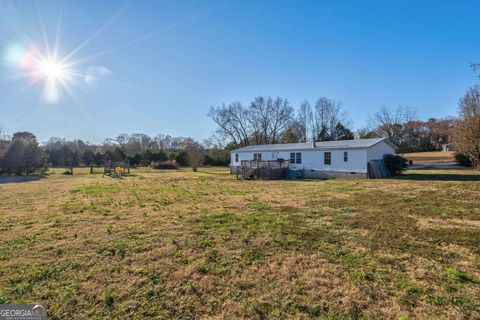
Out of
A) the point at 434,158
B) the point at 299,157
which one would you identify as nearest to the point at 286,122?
the point at 434,158

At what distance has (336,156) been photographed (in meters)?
19.3

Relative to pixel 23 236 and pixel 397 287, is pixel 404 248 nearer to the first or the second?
pixel 397 287

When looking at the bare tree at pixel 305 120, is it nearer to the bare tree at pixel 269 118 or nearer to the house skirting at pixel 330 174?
the bare tree at pixel 269 118

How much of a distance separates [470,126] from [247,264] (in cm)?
2389

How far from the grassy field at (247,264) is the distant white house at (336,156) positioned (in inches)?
431

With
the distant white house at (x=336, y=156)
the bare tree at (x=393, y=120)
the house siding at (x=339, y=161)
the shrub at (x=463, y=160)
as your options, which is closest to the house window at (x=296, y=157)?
the distant white house at (x=336, y=156)

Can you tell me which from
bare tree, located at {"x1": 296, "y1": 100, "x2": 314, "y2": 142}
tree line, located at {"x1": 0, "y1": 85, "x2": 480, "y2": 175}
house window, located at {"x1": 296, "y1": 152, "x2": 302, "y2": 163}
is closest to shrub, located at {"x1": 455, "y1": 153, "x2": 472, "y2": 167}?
tree line, located at {"x1": 0, "y1": 85, "x2": 480, "y2": 175}

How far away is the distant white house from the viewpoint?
1798 cm

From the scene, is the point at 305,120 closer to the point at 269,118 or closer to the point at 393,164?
the point at 269,118

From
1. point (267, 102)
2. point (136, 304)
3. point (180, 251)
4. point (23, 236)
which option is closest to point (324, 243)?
point (180, 251)

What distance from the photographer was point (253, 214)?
24.0 feet

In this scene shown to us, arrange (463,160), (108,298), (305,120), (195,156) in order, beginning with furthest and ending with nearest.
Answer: (305,120)
(195,156)
(463,160)
(108,298)

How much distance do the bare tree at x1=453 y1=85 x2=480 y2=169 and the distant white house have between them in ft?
17.3

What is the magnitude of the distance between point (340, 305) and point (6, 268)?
489cm
